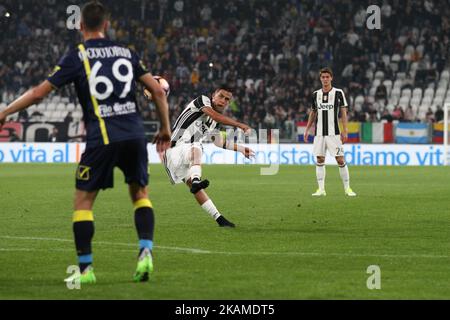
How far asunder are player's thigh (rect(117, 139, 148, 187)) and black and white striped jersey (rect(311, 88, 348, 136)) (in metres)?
12.7

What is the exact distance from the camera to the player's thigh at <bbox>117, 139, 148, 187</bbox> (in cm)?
823

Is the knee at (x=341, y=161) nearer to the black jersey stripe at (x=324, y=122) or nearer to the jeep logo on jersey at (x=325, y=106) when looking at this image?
the black jersey stripe at (x=324, y=122)

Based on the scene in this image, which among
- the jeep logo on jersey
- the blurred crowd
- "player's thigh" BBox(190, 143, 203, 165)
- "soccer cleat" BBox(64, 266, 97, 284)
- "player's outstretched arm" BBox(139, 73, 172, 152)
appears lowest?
"soccer cleat" BBox(64, 266, 97, 284)

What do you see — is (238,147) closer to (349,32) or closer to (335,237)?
(335,237)

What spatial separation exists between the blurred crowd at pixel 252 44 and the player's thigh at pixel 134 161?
28.8 m

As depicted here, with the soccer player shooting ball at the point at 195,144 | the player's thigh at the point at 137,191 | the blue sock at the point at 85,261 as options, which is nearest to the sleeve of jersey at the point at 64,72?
the player's thigh at the point at 137,191

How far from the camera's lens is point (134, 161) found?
830cm

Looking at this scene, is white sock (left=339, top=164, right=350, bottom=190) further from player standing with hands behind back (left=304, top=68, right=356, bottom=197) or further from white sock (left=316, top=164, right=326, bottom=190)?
white sock (left=316, top=164, right=326, bottom=190)

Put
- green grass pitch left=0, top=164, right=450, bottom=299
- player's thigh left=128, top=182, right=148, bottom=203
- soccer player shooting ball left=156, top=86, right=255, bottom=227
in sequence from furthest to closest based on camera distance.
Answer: soccer player shooting ball left=156, top=86, right=255, bottom=227, player's thigh left=128, top=182, right=148, bottom=203, green grass pitch left=0, top=164, right=450, bottom=299

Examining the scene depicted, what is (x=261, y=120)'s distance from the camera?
38.4 metres

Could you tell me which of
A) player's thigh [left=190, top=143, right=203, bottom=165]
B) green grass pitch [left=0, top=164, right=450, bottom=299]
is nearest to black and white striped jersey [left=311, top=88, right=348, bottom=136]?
green grass pitch [left=0, top=164, right=450, bottom=299]

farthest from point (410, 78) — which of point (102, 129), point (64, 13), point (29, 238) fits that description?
point (102, 129)

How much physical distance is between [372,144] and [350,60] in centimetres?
632

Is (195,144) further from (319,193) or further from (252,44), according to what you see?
(252,44)
